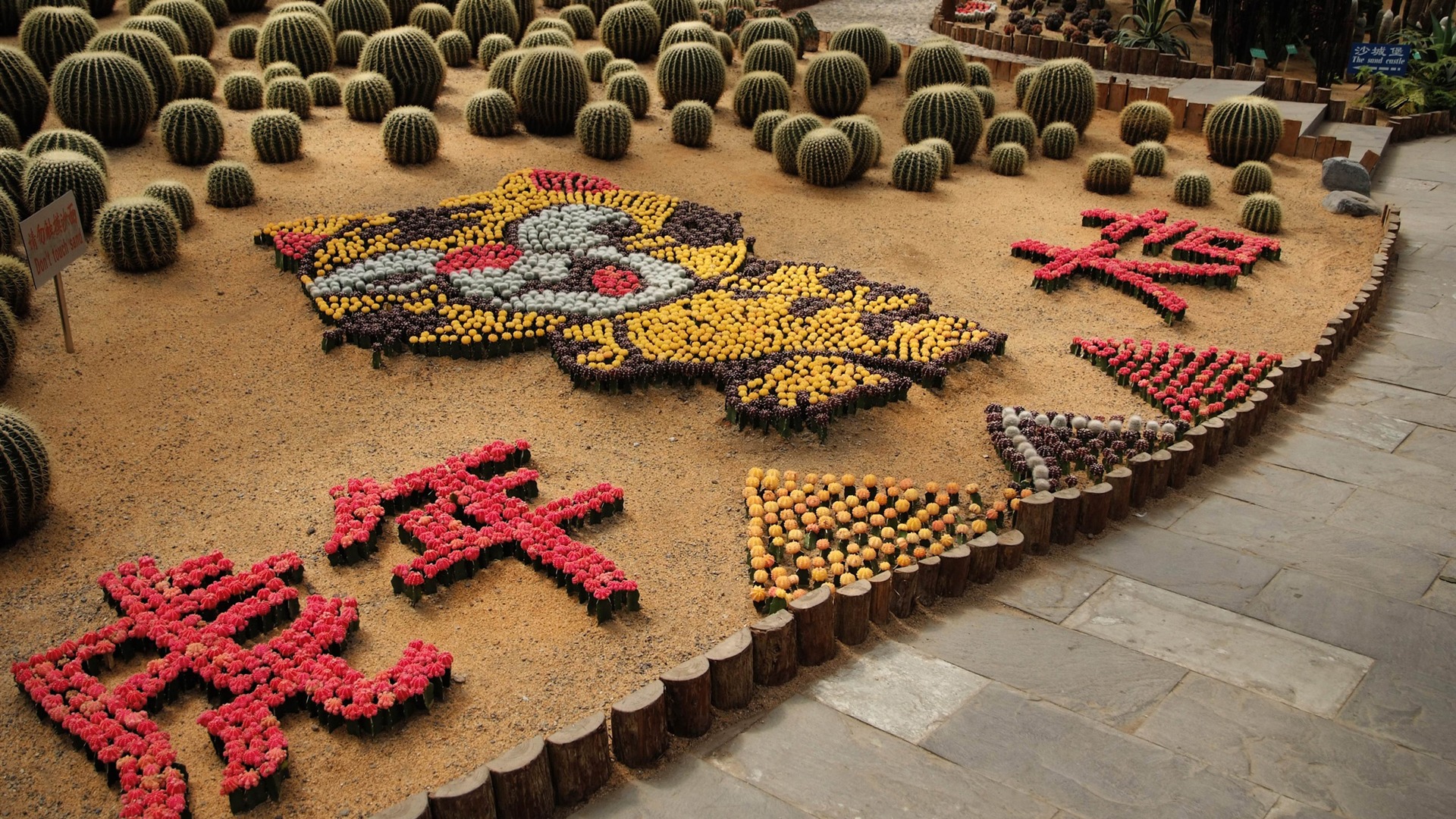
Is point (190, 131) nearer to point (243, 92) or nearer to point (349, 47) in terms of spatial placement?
point (243, 92)

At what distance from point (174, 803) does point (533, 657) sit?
1872 mm

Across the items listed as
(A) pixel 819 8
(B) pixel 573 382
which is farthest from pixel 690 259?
(A) pixel 819 8

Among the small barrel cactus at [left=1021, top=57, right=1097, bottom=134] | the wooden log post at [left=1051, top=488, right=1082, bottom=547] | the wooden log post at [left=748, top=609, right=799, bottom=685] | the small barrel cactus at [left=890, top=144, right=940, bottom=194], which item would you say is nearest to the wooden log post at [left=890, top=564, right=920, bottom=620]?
the wooden log post at [left=748, top=609, right=799, bottom=685]

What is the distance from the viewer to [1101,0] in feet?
76.5

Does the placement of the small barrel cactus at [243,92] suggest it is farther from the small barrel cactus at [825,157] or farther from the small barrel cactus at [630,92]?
the small barrel cactus at [825,157]

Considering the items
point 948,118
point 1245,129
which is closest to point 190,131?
point 948,118

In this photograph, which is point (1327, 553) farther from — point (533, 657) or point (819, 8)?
point (819, 8)

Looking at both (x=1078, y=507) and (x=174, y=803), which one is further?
(x=1078, y=507)

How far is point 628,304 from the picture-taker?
1058 centimetres

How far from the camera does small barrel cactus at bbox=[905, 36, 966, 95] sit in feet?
56.9

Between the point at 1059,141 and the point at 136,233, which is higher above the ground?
the point at 1059,141

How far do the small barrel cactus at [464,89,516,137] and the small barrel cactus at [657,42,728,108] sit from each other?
255 centimetres

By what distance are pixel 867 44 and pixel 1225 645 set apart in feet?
46.2

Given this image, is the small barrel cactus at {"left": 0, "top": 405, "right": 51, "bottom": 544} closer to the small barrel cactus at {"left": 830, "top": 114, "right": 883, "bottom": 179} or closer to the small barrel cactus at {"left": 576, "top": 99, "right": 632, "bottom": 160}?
the small barrel cactus at {"left": 576, "top": 99, "right": 632, "bottom": 160}
